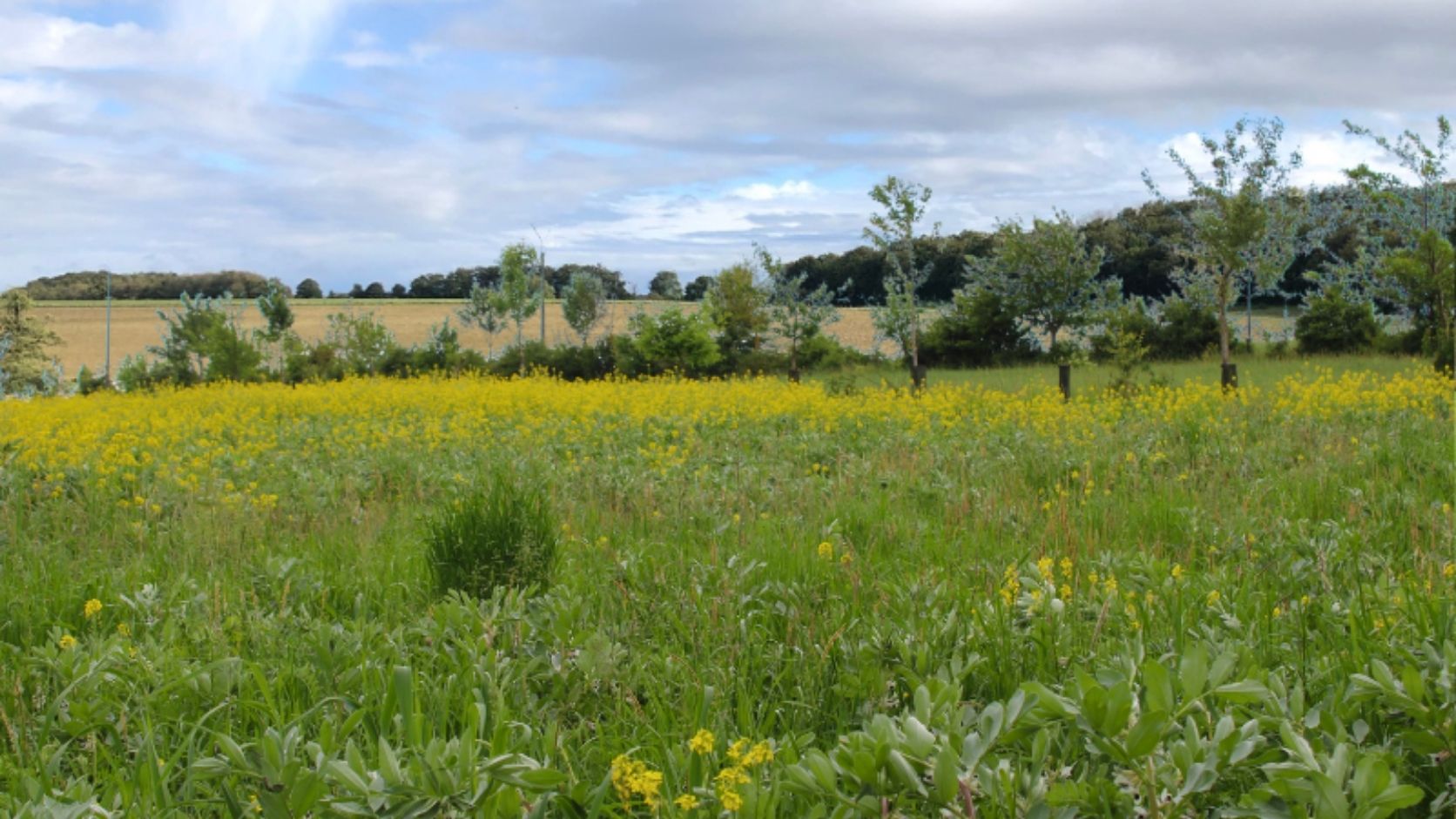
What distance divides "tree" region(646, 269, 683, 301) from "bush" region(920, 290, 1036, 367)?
15.5 m

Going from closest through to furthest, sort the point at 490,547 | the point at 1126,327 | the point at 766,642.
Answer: the point at 766,642, the point at 490,547, the point at 1126,327

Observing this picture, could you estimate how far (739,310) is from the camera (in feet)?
93.0

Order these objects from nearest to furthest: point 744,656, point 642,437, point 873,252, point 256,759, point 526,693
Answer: point 256,759 → point 526,693 → point 744,656 → point 642,437 → point 873,252

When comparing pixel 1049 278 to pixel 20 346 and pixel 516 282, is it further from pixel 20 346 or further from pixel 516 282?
pixel 20 346

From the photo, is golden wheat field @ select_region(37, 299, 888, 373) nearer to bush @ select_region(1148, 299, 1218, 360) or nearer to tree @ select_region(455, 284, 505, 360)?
tree @ select_region(455, 284, 505, 360)

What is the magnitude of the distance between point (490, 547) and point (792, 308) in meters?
23.6

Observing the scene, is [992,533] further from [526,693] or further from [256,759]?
[256,759]

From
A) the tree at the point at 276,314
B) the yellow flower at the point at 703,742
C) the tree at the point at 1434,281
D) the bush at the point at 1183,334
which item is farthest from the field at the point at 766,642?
the tree at the point at 276,314

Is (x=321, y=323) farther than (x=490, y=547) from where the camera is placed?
Yes

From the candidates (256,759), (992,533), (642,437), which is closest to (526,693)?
(256,759)

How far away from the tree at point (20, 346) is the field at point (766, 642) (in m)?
28.6

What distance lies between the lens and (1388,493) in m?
5.45

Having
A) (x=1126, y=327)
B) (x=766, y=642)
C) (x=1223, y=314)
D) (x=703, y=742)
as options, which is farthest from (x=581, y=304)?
(x=703, y=742)

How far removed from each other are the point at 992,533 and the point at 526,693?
9.88ft
